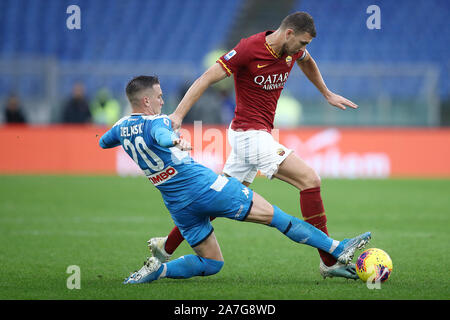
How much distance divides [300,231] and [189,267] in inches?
A: 35.2

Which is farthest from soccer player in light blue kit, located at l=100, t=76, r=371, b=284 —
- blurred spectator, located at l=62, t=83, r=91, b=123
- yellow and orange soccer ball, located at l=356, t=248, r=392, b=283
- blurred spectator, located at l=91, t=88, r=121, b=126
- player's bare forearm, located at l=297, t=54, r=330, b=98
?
blurred spectator, located at l=91, t=88, r=121, b=126

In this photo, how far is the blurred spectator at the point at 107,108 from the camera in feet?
53.3

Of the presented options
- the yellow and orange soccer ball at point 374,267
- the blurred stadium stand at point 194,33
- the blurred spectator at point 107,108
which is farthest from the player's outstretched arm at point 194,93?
the blurred stadium stand at point 194,33

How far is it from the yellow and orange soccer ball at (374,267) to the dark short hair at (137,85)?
6.79ft

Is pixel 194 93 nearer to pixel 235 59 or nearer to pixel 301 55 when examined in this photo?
pixel 235 59

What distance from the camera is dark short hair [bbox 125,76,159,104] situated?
4793 millimetres

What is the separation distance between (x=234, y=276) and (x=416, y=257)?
1.93 metres

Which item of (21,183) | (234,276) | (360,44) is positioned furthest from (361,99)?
(234,276)

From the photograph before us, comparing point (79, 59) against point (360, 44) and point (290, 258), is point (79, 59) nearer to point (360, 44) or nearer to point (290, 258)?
point (360, 44)

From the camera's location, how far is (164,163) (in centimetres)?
476

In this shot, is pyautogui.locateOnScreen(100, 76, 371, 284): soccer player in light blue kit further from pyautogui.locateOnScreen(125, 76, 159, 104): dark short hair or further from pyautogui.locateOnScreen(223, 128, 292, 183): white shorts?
pyautogui.locateOnScreen(223, 128, 292, 183): white shorts

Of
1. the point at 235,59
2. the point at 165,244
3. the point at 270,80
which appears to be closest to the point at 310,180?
the point at 270,80

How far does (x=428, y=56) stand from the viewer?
846 inches

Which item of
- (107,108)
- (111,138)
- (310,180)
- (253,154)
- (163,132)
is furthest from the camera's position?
(107,108)
